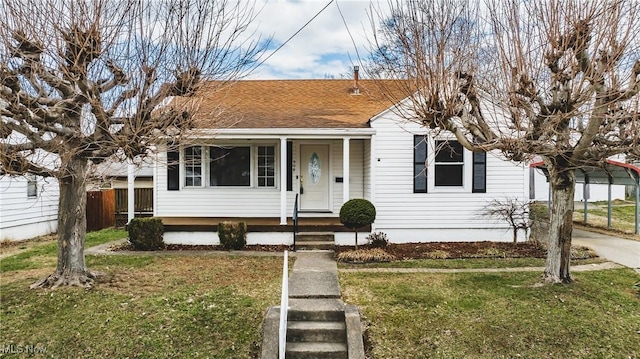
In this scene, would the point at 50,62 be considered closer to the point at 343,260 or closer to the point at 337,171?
the point at 343,260

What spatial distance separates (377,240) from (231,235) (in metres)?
3.57

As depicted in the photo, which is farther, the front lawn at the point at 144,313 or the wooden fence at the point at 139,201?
the wooden fence at the point at 139,201

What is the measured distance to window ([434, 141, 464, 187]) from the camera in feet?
35.6

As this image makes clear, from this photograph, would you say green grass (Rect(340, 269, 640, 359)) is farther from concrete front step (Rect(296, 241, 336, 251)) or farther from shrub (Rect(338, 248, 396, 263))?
concrete front step (Rect(296, 241, 336, 251))

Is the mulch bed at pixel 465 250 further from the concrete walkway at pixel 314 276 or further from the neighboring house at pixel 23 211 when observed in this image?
the neighboring house at pixel 23 211

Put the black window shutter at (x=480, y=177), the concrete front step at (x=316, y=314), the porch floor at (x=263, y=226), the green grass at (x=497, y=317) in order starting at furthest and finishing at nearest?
the black window shutter at (x=480, y=177), the porch floor at (x=263, y=226), the concrete front step at (x=316, y=314), the green grass at (x=497, y=317)

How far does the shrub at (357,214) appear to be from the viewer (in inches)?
380

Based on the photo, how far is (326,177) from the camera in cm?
1234

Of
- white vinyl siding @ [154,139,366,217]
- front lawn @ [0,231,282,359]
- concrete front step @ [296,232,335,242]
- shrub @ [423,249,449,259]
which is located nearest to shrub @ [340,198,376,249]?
concrete front step @ [296,232,335,242]

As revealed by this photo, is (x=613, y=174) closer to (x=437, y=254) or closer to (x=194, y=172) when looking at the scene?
(x=437, y=254)

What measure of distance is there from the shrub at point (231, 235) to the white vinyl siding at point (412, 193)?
3.47 meters

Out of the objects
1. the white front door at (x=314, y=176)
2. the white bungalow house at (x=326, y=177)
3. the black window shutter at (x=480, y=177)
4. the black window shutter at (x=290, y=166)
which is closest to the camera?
the white bungalow house at (x=326, y=177)

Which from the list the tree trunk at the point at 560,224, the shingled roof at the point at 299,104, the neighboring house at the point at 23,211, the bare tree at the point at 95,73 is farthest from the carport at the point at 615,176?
the neighboring house at the point at 23,211

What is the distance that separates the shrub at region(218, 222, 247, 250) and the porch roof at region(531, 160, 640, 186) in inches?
304
